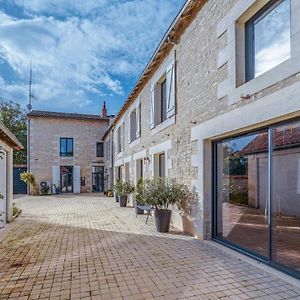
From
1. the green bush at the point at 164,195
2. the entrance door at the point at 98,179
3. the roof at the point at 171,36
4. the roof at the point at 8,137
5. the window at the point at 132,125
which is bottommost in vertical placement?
the entrance door at the point at 98,179

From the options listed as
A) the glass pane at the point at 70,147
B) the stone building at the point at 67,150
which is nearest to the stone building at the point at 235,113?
the stone building at the point at 67,150

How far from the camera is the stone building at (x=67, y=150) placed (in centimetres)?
2130

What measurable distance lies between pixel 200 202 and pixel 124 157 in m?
8.99

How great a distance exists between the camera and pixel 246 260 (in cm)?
426

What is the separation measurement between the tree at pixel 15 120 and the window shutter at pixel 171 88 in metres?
25.2

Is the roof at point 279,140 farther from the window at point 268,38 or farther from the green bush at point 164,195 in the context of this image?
the green bush at point 164,195

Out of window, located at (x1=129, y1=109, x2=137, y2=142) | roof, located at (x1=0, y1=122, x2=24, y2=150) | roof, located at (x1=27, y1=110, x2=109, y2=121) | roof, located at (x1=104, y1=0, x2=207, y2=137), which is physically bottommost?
roof, located at (x1=0, y1=122, x2=24, y2=150)

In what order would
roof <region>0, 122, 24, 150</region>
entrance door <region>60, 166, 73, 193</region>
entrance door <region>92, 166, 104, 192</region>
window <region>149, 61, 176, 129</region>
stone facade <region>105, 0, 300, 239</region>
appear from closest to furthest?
stone facade <region>105, 0, 300, 239</region>, roof <region>0, 122, 24, 150</region>, window <region>149, 61, 176, 129</region>, entrance door <region>60, 166, 73, 193</region>, entrance door <region>92, 166, 104, 192</region>

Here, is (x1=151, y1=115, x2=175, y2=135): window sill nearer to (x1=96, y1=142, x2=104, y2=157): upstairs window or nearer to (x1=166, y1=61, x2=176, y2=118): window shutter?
(x1=166, y1=61, x2=176, y2=118): window shutter

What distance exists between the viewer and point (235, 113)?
4.48 meters

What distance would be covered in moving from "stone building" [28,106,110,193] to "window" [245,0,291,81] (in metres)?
19.2

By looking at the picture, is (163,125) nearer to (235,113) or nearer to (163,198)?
(163,198)

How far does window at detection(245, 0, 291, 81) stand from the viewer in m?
3.76

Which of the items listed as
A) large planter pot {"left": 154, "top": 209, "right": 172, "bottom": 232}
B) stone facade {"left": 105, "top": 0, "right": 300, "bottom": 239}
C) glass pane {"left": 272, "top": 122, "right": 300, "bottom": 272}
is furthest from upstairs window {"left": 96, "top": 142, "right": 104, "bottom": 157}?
glass pane {"left": 272, "top": 122, "right": 300, "bottom": 272}
